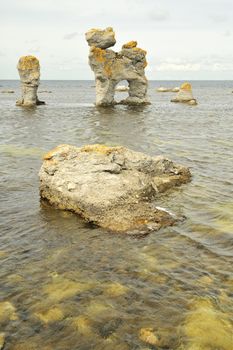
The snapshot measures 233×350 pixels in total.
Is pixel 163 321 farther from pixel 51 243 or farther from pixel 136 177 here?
pixel 136 177

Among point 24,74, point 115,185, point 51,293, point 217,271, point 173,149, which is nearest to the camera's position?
point 51,293

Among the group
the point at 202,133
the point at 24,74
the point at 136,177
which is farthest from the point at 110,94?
the point at 136,177

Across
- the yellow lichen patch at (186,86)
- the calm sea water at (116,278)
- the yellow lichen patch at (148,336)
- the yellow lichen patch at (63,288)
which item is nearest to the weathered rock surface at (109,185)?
the calm sea water at (116,278)

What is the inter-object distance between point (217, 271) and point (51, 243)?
4175mm

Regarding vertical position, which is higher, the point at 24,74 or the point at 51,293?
the point at 24,74

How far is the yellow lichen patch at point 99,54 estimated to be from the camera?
185 ft

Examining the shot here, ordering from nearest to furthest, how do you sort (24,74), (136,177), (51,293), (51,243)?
(51,293)
(51,243)
(136,177)
(24,74)

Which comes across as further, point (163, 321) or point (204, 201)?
point (204, 201)

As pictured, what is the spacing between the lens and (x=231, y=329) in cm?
623

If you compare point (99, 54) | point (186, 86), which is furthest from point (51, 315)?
point (186, 86)

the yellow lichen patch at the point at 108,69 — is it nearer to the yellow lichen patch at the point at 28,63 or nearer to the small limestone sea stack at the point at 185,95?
the yellow lichen patch at the point at 28,63

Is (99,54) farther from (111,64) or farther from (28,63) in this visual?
(28,63)

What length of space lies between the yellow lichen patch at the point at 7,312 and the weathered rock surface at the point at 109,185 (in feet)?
12.8

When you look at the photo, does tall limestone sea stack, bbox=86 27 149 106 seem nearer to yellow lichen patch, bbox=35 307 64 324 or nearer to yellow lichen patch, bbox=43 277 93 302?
yellow lichen patch, bbox=43 277 93 302
